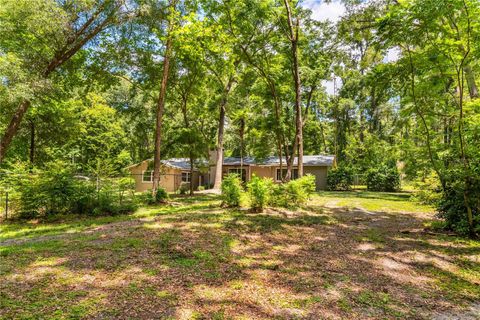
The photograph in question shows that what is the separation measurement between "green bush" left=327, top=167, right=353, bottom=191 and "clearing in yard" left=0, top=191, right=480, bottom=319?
52.5 ft

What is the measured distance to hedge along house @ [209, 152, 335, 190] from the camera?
23469 mm

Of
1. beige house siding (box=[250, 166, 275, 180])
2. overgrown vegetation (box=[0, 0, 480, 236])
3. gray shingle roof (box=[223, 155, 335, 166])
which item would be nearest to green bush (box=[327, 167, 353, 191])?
overgrown vegetation (box=[0, 0, 480, 236])

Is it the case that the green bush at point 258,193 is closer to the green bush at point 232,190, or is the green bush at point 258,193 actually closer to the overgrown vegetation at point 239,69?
the green bush at point 232,190

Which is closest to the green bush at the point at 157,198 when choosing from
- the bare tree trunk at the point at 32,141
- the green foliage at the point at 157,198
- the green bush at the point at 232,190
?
the green foliage at the point at 157,198

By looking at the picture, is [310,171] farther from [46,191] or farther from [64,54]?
[46,191]

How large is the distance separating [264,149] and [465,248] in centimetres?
1862

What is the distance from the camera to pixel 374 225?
25.3 feet

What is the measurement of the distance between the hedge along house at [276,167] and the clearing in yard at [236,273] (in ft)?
52.6

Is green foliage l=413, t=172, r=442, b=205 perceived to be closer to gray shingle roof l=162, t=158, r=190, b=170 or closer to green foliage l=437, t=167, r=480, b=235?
green foliage l=437, t=167, r=480, b=235

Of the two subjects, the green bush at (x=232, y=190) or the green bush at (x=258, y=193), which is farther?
the green bush at (x=232, y=190)

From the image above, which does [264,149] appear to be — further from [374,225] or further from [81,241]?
[81,241]

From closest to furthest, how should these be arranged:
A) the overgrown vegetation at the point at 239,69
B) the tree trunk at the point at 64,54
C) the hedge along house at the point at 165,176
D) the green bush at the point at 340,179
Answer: the overgrown vegetation at the point at 239,69 < the tree trunk at the point at 64,54 < the green bush at the point at 340,179 < the hedge along house at the point at 165,176

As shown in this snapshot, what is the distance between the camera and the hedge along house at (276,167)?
23.5 m

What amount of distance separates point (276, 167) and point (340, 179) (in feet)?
18.3
